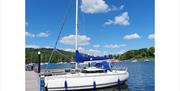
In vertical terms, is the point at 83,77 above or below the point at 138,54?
below

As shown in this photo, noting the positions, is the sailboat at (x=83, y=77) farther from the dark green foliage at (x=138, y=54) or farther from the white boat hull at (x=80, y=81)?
the dark green foliage at (x=138, y=54)

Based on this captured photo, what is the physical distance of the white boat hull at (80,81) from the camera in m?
13.9

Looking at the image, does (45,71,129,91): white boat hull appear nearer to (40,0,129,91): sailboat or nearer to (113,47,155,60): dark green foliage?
(40,0,129,91): sailboat

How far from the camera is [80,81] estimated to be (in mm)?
14266

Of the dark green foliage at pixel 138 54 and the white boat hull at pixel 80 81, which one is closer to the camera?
the white boat hull at pixel 80 81

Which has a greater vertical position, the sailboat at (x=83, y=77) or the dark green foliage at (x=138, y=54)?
the dark green foliage at (x=138, y=54)

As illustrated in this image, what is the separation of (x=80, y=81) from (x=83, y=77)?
8.3 inches

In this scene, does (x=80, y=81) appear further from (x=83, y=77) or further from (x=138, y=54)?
(x=138, y=54)

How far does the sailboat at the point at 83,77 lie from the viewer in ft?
45.6

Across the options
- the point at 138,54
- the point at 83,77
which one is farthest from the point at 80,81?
the point at 138,54

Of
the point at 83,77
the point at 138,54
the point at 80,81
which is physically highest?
the point at 138,54

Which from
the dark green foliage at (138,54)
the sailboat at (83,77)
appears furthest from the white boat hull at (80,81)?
the dark green foliage at (138,54)
